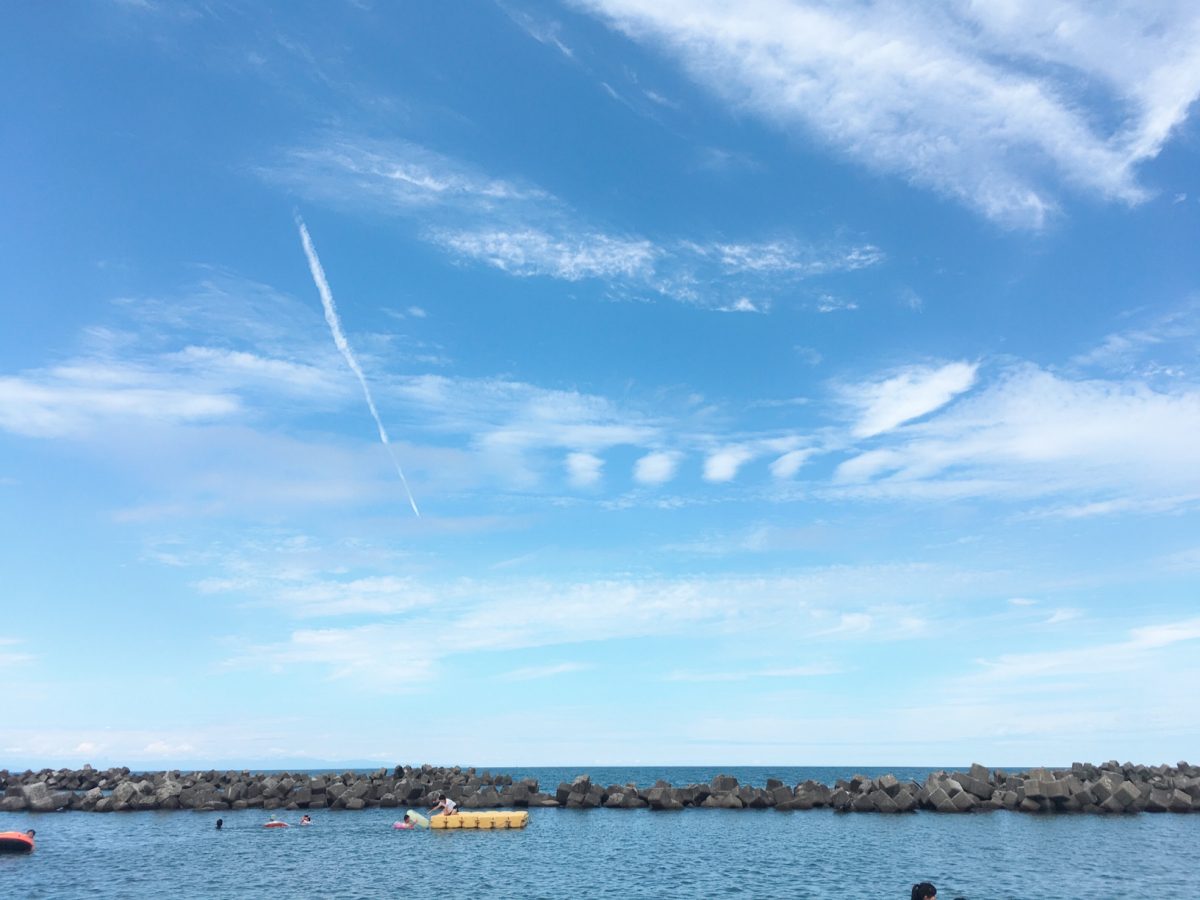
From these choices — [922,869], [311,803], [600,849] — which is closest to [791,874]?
[922,869]

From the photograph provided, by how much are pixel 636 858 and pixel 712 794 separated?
1040 inches

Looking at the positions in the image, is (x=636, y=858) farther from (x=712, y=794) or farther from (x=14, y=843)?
(x=14, y=843)

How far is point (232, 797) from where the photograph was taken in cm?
6856

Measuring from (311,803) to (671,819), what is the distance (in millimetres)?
27794

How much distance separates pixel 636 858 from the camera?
4188cm

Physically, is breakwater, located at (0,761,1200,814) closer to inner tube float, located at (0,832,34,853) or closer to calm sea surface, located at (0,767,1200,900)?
calm sea surface, located at (0,767,1200,900)

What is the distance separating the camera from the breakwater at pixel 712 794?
190 feet

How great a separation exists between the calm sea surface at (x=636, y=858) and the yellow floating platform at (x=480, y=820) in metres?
1.20

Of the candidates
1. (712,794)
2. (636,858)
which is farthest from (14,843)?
(712,794)

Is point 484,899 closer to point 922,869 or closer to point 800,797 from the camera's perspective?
point 922,869

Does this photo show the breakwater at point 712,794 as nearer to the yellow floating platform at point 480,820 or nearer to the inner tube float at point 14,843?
the yellow floating platform at point 480,820

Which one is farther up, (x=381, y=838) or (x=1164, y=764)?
(x=1164, y=764)

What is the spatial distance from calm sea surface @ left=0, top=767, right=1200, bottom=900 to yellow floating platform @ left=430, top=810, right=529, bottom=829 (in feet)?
3.93

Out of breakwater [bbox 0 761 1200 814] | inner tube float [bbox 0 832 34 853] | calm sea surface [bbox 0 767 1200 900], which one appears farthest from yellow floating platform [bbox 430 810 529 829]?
inner tube float [bbox 0 832 34 853]
